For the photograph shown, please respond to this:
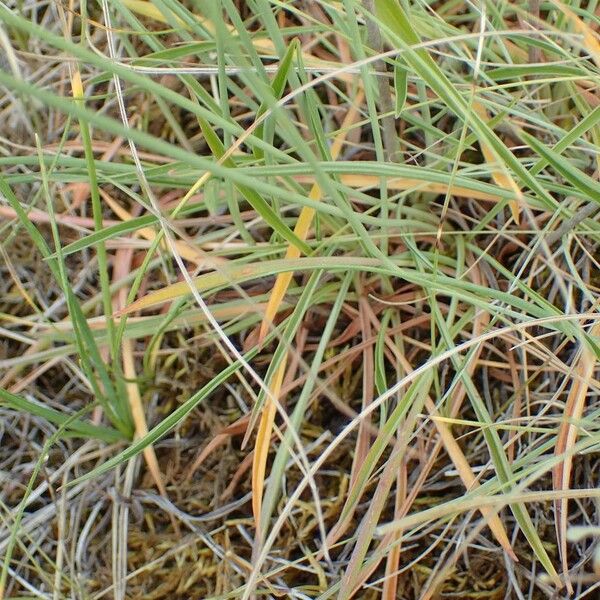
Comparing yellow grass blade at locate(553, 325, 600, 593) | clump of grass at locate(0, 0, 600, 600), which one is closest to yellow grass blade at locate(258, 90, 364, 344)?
clump of grass at locate(0, 0, 600, 600)

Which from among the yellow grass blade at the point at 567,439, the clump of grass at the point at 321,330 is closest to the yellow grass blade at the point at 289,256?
the clump of grass at the point at 321,330

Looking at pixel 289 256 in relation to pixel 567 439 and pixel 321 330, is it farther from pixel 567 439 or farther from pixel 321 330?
pixel 567 439

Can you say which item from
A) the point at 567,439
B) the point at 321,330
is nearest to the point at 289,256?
the point at 321,330

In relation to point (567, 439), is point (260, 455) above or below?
below

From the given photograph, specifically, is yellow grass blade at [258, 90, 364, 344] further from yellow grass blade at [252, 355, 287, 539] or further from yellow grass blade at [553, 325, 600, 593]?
yellow grass blade at [553, 325, 600, 593]

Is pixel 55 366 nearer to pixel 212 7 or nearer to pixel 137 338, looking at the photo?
pixel 137 338

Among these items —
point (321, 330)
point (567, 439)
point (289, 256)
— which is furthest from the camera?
point (321, 330)

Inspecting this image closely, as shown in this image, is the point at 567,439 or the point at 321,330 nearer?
the point at 567,439

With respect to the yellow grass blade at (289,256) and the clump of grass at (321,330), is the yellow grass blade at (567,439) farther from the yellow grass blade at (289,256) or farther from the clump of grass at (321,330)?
the yellow grass blade at (289,256)

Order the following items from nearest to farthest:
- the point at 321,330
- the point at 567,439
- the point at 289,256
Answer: the point at 567,439 < the point at 289,256 < the point at 321,330
